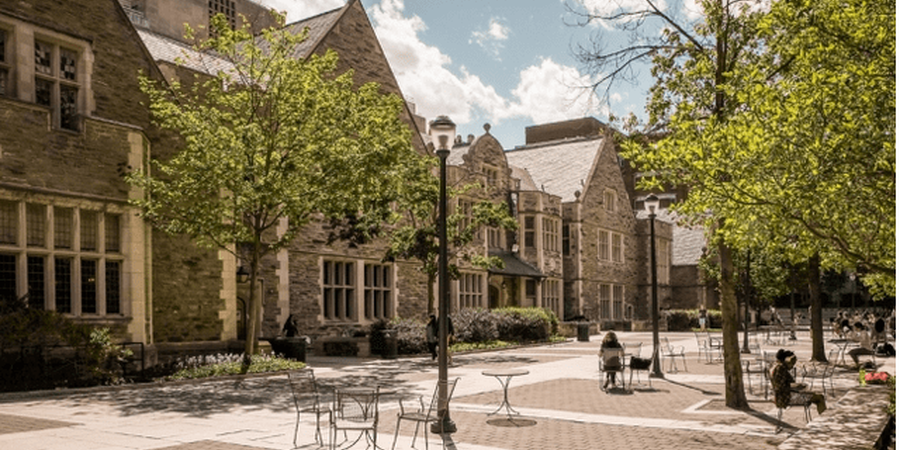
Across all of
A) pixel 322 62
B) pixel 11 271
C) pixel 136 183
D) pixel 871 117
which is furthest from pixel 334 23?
pixel 871 117

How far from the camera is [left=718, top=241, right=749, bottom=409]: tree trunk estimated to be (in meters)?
13.7

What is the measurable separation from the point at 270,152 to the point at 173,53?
366 inches

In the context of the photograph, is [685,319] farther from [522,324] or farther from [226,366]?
[226,366]

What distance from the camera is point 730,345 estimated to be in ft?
45.5

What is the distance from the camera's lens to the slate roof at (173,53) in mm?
24828

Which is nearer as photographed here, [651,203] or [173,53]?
[651,203]

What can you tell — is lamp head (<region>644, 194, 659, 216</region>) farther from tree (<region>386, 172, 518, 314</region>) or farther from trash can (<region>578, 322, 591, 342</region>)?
trash can (<region>578, 322, 591, 342</region>)

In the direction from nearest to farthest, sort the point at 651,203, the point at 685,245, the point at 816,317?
the point at 651,203 < the point at 816,317 < the point at 685,245

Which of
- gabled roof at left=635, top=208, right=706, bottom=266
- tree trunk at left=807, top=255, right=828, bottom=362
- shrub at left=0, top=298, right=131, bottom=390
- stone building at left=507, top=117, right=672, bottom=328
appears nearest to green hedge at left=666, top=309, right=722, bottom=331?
stone building at left=507, top=117, right=672, bottom=328

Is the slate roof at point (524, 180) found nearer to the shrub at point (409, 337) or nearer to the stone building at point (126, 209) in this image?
the stone building at point (126, 209)

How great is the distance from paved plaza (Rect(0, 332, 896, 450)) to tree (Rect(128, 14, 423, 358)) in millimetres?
3725

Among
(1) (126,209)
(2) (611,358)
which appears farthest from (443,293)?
(1) (126,209)

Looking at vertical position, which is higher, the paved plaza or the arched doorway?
the arched doorway

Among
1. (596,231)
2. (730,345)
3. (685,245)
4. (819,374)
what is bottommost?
(819,374)
